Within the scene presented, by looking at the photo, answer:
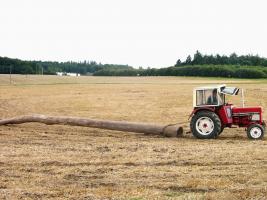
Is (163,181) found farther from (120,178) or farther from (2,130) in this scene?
(2,130)

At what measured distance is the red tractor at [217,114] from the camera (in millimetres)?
16297

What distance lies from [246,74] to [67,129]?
69.1 m

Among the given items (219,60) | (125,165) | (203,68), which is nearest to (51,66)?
(219,60)

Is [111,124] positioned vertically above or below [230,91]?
below

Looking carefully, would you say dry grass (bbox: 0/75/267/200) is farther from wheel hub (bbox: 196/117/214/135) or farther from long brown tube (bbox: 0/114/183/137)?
wheel hub (bbox: 196/117/214/135)

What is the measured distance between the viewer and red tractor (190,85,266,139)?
1630 centimetres

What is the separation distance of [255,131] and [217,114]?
121cm

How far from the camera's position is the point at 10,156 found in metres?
12.4

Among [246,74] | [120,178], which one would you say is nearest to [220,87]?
[120,178]

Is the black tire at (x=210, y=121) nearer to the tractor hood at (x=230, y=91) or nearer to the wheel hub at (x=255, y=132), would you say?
the tractor hood at (x=230, y=91)

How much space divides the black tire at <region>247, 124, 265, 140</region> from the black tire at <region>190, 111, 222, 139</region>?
0.86m

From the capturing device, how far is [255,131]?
53.1ft

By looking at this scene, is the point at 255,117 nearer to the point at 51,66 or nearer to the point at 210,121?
the point at 210,121

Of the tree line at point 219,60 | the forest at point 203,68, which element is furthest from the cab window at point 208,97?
the tree line at point 219,60
